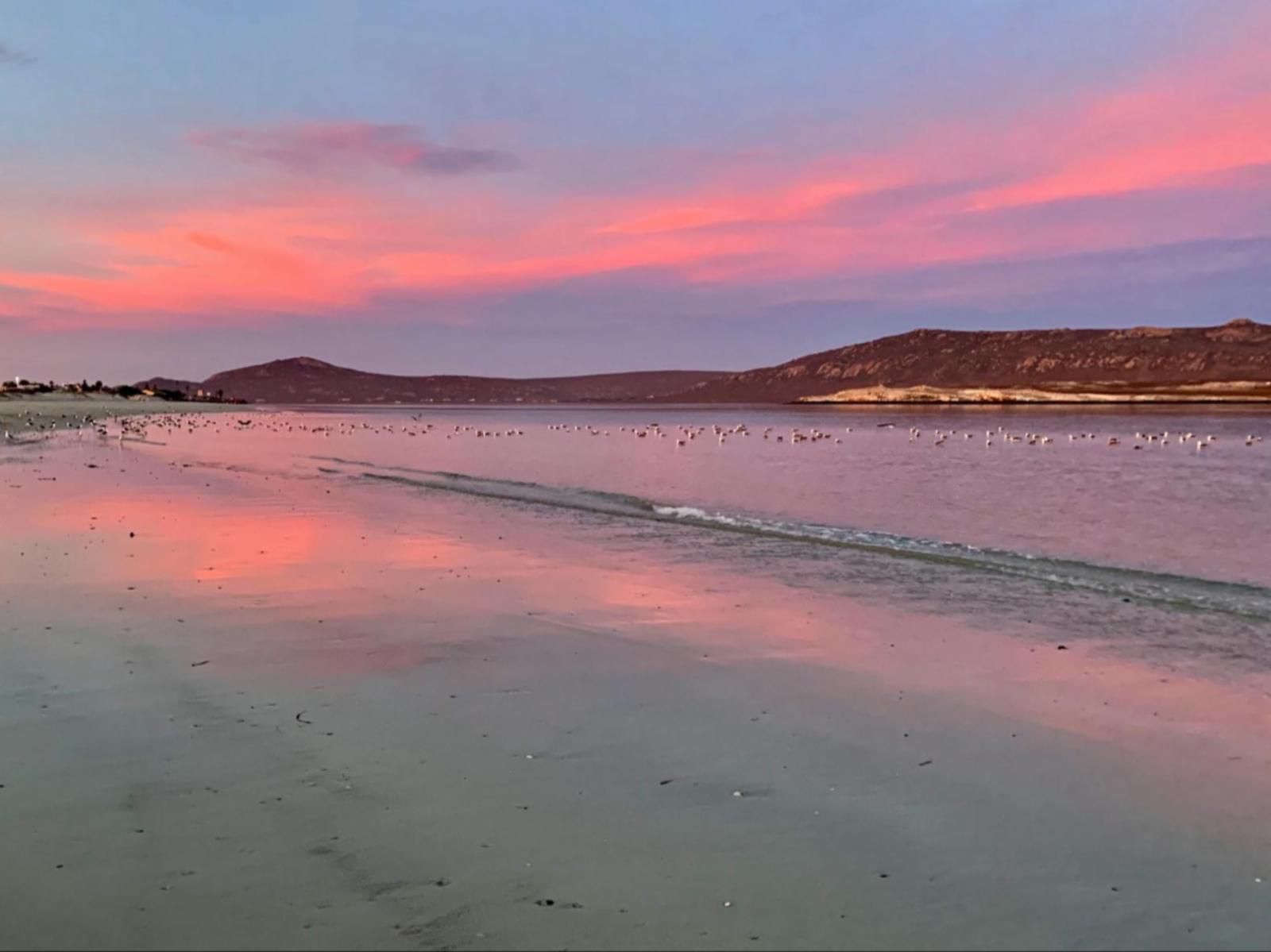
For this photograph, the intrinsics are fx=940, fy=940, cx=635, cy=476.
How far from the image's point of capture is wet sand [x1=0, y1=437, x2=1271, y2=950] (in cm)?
400

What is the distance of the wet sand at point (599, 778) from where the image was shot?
400 centimetres

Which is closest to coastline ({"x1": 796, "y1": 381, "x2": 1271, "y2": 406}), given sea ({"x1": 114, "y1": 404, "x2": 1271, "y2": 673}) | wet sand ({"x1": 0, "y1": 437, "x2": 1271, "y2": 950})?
sea ({"x1": 114, "y1": 404, "x2": 1271, "y2": 673})

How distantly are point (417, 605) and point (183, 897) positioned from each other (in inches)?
256

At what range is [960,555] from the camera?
1490 centimetres

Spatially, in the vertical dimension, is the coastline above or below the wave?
above

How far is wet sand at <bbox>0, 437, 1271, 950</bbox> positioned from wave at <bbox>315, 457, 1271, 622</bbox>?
3.26 m

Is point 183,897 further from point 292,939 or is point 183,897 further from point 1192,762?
point 1192,762

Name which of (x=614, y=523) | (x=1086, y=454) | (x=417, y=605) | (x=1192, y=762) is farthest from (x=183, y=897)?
(x=1086, y=454)

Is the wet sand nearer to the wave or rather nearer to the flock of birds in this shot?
the wave

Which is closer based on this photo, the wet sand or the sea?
the wet sand

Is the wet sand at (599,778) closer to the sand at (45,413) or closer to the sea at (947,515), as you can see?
the sea at (947,515)

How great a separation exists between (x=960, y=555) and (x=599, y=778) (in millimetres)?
10782

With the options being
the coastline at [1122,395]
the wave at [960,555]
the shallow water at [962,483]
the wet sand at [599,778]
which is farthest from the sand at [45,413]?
the coastline at [1122,395]

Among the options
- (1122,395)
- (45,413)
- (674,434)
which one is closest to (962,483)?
(674,434)
